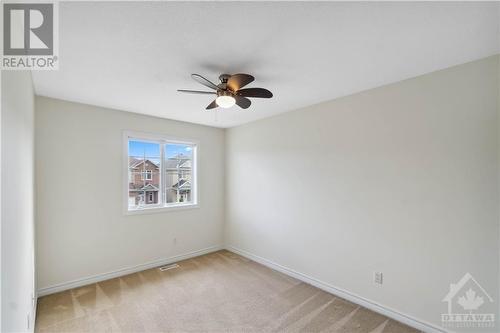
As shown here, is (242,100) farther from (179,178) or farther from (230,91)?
(179,178)

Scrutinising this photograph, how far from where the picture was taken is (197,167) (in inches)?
172

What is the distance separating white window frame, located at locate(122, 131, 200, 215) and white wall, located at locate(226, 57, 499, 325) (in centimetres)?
158

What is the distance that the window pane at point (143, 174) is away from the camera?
3652 millimetres

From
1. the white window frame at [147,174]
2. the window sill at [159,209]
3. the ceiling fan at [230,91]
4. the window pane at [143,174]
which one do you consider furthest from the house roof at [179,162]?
the ceiling fan at [230,91]

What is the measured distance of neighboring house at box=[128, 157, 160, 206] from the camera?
3.66 meters

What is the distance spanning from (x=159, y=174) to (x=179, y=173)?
386 mm

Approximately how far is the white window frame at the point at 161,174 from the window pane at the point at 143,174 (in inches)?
2.5

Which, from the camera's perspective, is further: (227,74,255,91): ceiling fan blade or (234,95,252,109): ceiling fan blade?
(234,95,252,109): ceiling fan blade

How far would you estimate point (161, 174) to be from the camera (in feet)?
13.1

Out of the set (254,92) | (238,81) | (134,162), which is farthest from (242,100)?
(134,162)

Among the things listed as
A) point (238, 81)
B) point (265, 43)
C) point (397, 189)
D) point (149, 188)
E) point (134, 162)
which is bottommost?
point (149, 188)

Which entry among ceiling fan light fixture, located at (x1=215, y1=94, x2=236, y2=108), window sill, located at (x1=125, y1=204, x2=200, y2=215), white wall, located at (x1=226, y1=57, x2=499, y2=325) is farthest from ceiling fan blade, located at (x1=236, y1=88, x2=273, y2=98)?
A: window sill, located at (x1=125, y1=204, x2=200, y2=215)

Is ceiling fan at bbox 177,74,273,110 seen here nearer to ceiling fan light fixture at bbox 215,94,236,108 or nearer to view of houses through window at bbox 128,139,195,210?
ceiling fan light fixture at bbox 215,94,236,108

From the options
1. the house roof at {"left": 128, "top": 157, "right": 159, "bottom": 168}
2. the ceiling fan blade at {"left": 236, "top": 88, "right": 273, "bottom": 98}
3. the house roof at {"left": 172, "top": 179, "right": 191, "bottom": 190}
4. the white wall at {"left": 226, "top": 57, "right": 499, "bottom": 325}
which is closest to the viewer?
the white wall at {"left": 226, "top": 57, "right": 499, "bottom": 325}
